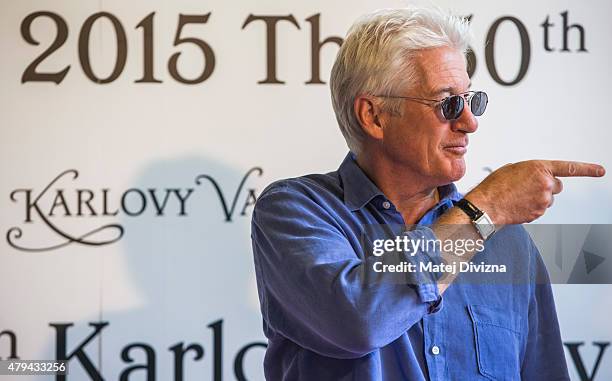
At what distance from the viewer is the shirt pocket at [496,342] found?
3.39 feet

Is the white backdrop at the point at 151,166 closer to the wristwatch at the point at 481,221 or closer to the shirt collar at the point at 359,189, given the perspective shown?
the shirt collar at the point at 359,189

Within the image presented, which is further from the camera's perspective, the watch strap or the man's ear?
the man's ear

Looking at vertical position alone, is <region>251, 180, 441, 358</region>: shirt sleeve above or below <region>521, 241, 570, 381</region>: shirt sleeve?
above

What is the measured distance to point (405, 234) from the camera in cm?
96

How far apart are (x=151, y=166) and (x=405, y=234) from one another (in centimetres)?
105

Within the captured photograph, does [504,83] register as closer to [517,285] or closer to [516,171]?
[517,285]

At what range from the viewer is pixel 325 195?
43.6 inches

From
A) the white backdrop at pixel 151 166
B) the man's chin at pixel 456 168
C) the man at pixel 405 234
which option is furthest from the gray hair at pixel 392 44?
the white backdrop at pixel 151 166

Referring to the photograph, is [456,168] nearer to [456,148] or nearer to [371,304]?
[456,148]

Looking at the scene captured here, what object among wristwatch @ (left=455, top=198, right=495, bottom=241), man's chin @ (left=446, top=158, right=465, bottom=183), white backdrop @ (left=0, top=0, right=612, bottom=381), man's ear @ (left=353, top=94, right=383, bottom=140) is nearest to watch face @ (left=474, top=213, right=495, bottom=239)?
wristwatch @ (left=455, top=198, right=495, bottom=241)

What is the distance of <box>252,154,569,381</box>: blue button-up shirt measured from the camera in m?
0.91

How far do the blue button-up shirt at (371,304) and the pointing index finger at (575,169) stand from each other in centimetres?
15

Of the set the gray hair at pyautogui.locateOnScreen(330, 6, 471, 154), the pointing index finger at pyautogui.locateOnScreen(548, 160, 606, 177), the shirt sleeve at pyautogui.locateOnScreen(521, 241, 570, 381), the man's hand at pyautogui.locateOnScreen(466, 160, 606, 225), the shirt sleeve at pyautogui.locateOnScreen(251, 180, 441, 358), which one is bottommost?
the shirt sleeve at pyautogui.locateOnScreen(521, 241, 570, 381)

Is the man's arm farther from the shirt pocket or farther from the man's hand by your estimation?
the shirt pocket
